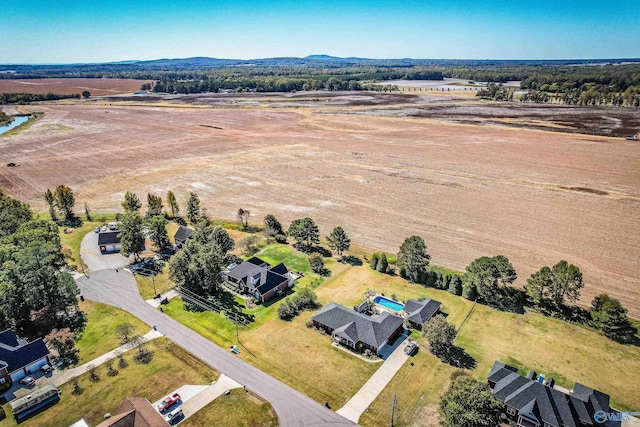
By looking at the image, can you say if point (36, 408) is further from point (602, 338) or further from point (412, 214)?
point (412, 214)

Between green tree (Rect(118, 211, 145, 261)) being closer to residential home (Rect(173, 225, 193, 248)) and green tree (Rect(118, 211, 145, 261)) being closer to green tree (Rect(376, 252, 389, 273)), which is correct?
residential home (Rect(173, 225, 193, 248))

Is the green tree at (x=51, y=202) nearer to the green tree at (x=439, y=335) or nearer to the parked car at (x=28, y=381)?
the parked car at (x=28, y=381)

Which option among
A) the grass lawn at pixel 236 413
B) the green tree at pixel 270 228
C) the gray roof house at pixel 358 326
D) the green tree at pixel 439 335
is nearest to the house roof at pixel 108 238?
the green tree at pixel 270 228

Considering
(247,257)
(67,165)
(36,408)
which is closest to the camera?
(36,408)

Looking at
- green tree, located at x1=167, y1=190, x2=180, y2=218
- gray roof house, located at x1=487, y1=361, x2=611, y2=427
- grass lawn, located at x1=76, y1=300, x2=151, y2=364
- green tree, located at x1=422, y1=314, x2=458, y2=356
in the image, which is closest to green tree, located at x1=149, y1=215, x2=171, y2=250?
grass lawn, located at x1=76, y1=300, x2=151, y2=364

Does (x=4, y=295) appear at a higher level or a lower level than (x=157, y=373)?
higher

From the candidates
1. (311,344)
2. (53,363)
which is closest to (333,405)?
(311,344)
